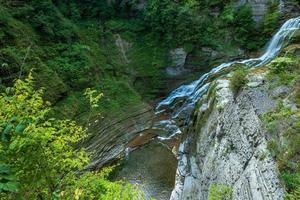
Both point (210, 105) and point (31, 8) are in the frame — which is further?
point (31, 8)

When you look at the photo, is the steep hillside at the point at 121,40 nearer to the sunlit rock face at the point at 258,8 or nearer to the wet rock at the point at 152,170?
the sunlit rock face at the point at 258,8

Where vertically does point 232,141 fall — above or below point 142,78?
above

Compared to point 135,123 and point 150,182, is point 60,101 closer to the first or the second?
point 135,123

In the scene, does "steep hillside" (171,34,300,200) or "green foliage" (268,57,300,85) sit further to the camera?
"green foliage" (268,57,300,85)

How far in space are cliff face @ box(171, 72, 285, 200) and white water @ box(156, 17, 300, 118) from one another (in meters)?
7.18

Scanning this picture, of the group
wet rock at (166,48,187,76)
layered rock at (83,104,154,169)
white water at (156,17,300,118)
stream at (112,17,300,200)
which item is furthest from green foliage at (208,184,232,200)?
wet rock at (166,48,187,76)

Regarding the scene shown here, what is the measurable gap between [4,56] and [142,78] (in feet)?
29.5

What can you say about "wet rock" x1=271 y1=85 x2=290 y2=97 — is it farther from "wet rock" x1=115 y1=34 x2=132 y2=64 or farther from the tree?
"wet rock" x1=115 y1=34 x2=132 y2=64

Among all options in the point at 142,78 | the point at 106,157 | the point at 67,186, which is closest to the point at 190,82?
the point at 142,78

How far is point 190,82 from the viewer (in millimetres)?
19703

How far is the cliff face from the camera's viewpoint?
17.8ft

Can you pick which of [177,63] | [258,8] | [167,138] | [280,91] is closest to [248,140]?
[280,91]

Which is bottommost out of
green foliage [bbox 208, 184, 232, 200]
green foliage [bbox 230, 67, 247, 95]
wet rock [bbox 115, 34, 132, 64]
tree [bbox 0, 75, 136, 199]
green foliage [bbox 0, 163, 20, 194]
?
wet rock [bbox 115, 34, 132, 64]

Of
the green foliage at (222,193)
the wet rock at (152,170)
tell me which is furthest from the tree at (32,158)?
the wet rock at (152,170)
